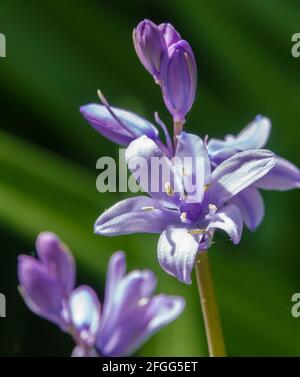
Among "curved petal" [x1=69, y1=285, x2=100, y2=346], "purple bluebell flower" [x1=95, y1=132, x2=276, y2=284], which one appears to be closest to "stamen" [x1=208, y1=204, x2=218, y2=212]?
"purple bluebell flower" [x1=95, y1=132, x2=276, y2=284]

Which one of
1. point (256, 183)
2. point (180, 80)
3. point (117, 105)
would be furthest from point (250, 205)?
point (117, 105)

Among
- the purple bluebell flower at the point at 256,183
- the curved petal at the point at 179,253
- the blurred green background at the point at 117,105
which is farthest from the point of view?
the blurred green background at the point at 117,105

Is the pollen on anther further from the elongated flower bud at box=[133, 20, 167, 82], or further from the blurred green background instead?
the blurred green background

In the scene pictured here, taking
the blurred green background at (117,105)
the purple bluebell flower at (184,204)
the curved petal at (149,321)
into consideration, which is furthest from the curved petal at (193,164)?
the blurred green background at (117,105)

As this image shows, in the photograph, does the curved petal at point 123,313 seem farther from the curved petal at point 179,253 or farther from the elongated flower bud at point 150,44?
the elongated flower bud at point 150,44

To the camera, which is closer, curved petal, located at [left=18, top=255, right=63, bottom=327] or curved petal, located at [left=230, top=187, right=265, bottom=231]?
curved petal, located at [left=18, top=255, right=63, bottom=327]

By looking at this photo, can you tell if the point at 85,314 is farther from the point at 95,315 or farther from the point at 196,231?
the point at 196,231
